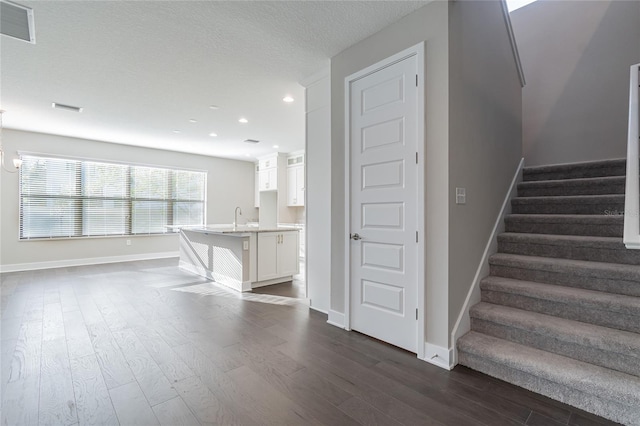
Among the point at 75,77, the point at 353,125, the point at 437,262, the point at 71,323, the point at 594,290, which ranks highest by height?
the point at 75,77

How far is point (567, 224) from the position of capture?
285 cm

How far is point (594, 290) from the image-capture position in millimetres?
2260

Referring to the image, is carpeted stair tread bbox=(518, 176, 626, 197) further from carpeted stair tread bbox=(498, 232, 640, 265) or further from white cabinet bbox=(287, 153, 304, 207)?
white cabinet bbox=(287, 153, 304, 207)

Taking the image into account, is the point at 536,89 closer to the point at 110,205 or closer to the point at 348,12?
the point at 348,12

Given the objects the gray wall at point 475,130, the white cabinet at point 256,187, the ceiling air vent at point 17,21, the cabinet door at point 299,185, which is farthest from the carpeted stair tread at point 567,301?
the white cabinet at point 256,187

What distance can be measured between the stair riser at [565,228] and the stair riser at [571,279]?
25.2 inches

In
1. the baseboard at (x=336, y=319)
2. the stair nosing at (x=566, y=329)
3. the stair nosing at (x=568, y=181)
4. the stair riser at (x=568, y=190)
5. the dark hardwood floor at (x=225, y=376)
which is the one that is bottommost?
the dark hardwood floor at (x=225, y=376)

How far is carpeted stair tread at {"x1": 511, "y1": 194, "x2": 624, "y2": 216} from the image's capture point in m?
2.79

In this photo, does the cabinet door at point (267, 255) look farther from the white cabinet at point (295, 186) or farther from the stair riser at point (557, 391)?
the stair riser at point (557, 391)

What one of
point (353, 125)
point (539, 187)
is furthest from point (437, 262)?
point (539, 187)

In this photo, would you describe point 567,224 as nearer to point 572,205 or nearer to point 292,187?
point 572,205

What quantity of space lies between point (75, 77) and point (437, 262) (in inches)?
182

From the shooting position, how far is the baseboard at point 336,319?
3.06 metres

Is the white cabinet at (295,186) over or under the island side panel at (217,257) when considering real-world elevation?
over
